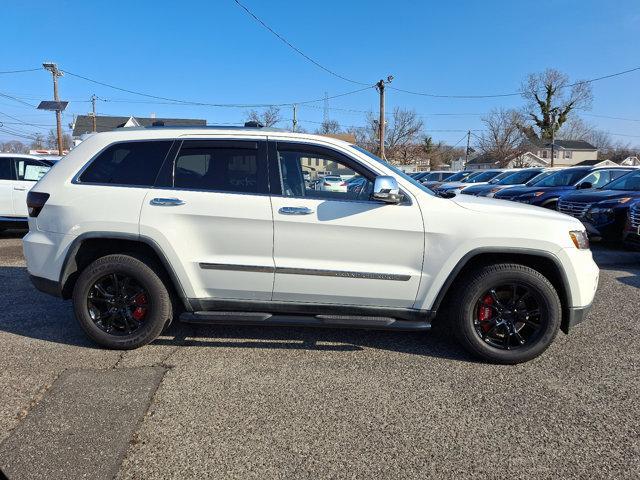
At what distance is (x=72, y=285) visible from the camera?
3705 millimetres

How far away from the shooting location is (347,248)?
3383mm

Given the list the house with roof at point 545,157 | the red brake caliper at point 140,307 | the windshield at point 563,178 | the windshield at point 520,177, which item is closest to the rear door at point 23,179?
the red brake caliper at point 140,307

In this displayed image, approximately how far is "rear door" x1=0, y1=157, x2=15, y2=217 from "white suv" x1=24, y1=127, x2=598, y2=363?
240 inches

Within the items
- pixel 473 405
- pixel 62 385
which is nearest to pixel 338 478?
pixel 473 405

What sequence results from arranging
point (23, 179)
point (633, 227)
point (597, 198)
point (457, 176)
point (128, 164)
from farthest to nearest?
point (457, 176) → point (23, 179) → point (597, 198) → point (633, 227) → point (128, 164)

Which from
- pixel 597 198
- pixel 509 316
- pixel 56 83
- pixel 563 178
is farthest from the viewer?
pixel 56 83

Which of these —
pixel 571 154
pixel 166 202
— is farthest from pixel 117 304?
pixel 571 154

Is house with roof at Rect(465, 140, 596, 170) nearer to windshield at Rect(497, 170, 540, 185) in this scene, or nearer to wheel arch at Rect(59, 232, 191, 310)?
windshield at Rect(497, 170, 540, 185)

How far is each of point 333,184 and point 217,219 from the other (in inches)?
40.1

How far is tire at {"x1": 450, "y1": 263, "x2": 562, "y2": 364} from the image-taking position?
133 inches

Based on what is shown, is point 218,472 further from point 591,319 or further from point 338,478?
point 591,319

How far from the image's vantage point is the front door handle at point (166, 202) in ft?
11.4

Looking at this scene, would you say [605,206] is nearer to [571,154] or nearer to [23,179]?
[23,179]

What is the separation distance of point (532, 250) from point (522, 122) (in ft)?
214
